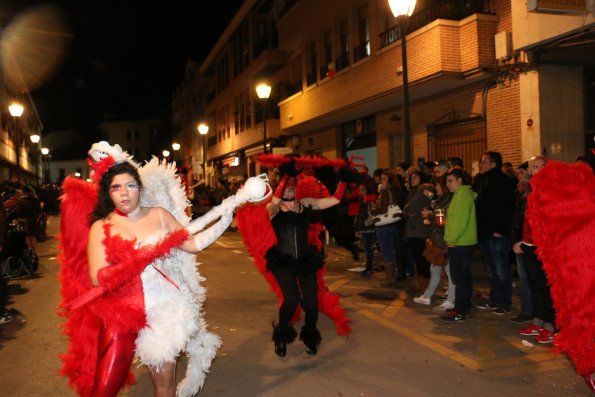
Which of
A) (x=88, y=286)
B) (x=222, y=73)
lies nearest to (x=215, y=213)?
(x=88, y=286)

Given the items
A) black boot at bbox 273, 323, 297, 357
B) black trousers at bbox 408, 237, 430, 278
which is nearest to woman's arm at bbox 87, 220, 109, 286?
black boot at bbox 273, 323, 297, 357

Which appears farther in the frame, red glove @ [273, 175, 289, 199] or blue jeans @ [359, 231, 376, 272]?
blue jeans @ [359, 231, 376, 272]

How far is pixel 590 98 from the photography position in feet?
38.0

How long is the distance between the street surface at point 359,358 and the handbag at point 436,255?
0.63 meters

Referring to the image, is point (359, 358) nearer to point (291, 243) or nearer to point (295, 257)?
point (295, 257)

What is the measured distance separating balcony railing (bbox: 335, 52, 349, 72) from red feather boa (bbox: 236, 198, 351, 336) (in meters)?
12.8

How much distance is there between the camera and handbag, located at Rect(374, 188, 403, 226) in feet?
28.6

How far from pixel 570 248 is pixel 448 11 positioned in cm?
1023

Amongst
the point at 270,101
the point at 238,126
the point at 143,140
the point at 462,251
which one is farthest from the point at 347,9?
the point at 143,140

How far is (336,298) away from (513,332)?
79.2 inches

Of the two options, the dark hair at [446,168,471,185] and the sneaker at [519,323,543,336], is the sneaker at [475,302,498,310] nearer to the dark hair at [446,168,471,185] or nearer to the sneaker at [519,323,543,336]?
the sneaker at [519,323,543,336]

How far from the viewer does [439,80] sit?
12789 millimetres

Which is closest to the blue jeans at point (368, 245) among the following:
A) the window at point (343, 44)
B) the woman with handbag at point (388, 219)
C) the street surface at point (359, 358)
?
the woman with handbag at point (388, 219)

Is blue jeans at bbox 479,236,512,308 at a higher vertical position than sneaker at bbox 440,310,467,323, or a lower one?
higher
